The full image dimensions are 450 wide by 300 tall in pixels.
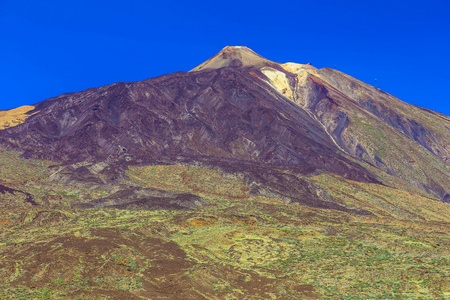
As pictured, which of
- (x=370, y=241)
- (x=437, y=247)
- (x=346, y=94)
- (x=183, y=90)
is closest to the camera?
(x=437, y=247)

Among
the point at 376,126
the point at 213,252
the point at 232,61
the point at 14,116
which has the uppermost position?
the point at 232,61

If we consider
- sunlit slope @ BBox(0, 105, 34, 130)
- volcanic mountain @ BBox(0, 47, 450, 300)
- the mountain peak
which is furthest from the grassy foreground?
the mountain peak

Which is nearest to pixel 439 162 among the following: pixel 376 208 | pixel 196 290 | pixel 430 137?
pixel 430 137

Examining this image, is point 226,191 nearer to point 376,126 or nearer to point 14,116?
point 376,126

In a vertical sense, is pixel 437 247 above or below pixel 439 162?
below

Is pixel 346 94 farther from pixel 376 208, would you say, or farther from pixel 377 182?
pixel 376 208

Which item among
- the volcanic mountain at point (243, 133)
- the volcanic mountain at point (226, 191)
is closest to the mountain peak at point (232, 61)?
the volcanic mountain at point (226, 191)

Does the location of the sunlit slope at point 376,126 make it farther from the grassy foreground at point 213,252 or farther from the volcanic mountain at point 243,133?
the grassy foreground at point 213,252

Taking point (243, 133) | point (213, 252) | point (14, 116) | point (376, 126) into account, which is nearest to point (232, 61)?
point (376, 126)
